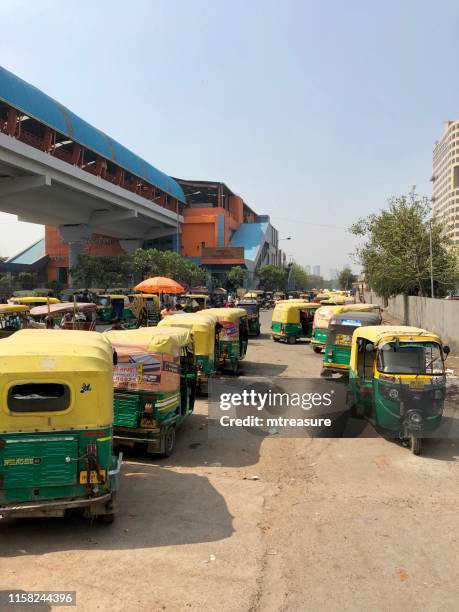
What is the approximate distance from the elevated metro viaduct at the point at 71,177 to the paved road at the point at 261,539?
33.1 meters

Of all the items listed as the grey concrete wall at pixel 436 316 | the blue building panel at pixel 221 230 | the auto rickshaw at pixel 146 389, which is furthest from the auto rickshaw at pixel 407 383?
the blue building panel at pixel 221 230

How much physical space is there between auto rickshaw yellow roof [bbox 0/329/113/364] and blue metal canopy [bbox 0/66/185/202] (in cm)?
3372

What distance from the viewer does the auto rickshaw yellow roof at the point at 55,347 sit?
17.5 feet

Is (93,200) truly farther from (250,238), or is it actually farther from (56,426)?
(56,426)

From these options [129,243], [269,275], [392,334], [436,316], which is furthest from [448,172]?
[392,334]

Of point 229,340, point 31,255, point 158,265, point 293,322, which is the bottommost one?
point 229,340

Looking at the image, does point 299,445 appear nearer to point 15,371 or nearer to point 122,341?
point 122,341

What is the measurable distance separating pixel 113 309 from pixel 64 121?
21.4 m

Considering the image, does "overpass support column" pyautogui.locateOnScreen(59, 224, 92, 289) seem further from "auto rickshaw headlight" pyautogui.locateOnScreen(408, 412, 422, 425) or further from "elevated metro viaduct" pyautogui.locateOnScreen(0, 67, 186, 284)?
"auto rickshaw headlight" pyautogui.locateOnScreen(408, 412, 422, 425)

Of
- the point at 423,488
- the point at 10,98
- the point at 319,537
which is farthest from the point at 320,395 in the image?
the point at 10,98

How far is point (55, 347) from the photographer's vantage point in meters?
5.52

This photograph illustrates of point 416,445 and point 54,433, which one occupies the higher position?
point 54,433

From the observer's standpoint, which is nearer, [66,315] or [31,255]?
[66,315]

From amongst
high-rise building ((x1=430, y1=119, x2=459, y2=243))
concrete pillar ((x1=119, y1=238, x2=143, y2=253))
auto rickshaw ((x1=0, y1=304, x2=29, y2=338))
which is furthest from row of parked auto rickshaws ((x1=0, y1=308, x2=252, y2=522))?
high-rise building ((x1=430, y1=119, x2=459, y2=243))
